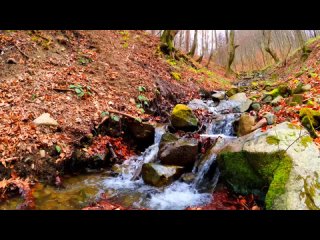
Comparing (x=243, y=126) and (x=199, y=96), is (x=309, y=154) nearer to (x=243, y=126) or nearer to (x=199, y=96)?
(x=243, y=126)

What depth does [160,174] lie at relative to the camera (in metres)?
5.73

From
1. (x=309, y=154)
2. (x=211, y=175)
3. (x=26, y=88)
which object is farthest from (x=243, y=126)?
(x=26, y=88)

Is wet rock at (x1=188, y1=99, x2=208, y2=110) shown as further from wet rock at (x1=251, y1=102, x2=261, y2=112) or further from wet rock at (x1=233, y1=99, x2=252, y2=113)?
wet rock at (x1=251, y1=102, x2=261, y2=112)

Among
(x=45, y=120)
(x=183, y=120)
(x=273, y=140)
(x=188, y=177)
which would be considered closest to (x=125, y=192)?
(x=188, y=177)

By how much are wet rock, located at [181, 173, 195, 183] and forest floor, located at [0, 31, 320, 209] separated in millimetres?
792

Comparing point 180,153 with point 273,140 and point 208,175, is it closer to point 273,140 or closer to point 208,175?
point 208,175

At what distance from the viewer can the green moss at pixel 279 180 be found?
4.08 metres

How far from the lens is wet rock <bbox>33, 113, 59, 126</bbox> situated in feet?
19.9

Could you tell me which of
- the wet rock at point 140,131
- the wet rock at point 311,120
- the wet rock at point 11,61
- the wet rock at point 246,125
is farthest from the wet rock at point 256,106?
the wet rock at point 11,61

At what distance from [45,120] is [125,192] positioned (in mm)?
2629

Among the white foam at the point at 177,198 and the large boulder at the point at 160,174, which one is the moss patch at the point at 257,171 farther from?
the large boulder at the point at 160,174

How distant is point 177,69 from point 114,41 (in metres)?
3.96

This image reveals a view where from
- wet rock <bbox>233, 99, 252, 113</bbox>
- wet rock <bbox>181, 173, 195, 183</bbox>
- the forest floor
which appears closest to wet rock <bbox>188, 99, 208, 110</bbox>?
the forest floor

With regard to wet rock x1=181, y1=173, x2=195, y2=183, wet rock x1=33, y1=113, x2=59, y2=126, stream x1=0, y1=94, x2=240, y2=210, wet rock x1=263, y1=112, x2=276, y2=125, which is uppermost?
wet rock x1=263, y1=112, x2=276, y2=125
